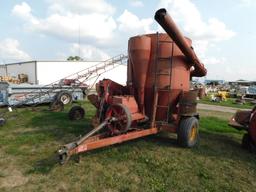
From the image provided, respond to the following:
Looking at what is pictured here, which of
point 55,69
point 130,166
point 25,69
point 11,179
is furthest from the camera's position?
point 25,69

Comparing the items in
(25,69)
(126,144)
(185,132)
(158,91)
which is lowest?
(126,144)

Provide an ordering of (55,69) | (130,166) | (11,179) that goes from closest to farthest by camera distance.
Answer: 1. (11,179)
2. (130,166)
3. (55,69)

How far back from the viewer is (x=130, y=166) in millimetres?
5363

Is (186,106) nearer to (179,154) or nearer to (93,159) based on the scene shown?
(179,154)

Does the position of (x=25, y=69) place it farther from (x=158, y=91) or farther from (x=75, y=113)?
(x=158, y=91)

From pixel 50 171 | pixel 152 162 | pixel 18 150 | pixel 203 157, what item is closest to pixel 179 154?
pixel 203 157

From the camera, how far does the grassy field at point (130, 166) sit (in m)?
4.54

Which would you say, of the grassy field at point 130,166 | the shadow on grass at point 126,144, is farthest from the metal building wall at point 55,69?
the grassy field at point 130,166

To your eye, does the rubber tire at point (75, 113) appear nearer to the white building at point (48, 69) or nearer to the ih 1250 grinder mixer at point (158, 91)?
the ih 1250 grinder mixer at point (158, 91)

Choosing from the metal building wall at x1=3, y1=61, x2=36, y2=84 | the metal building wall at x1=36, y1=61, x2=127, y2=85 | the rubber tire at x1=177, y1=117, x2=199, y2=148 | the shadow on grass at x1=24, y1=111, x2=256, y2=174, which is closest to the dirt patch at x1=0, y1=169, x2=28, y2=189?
the shadow on grass at x1=24, y1=111, x2=256, y2=174

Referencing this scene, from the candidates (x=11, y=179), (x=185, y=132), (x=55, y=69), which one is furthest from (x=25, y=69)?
(x=11, y=179)

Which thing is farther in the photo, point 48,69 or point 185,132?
point 48,69

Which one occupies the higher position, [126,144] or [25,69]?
[25,69]

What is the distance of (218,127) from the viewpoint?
31.7ft
